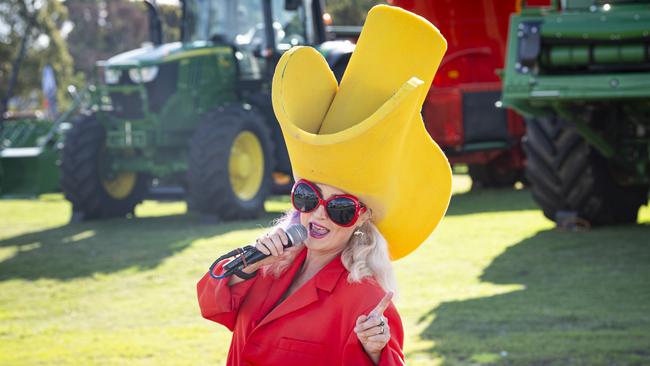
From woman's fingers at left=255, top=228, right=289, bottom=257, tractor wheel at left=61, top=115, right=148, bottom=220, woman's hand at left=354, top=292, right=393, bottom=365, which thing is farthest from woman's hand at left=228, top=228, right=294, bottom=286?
tractor wheel at left=61, top=115, right=148, bottom=220

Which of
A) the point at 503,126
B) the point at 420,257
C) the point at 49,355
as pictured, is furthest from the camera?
the point at 503,126

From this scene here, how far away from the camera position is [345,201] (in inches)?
124

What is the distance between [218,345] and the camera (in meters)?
6.47

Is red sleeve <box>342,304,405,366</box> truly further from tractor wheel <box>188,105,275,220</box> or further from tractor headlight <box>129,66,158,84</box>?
tractor headlight <box>129,66,158,84</box>

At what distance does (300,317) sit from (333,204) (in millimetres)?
332

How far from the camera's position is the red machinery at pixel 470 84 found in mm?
14117

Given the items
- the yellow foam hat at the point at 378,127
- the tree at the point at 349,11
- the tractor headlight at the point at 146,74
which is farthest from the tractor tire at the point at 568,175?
the tree at the point at 349,11

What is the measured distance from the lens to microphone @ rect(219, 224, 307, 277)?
10.3 ft

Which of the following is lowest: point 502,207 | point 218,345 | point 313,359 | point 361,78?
point 502,207

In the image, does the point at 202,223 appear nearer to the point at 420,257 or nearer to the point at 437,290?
the point at 420,257

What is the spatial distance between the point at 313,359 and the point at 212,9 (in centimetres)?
1121

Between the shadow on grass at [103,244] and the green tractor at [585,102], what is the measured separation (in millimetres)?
3387

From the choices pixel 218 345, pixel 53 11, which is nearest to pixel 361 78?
pixel 218 345

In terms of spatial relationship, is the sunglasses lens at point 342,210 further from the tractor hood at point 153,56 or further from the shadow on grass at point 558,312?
the tractor hood at point 153,56
